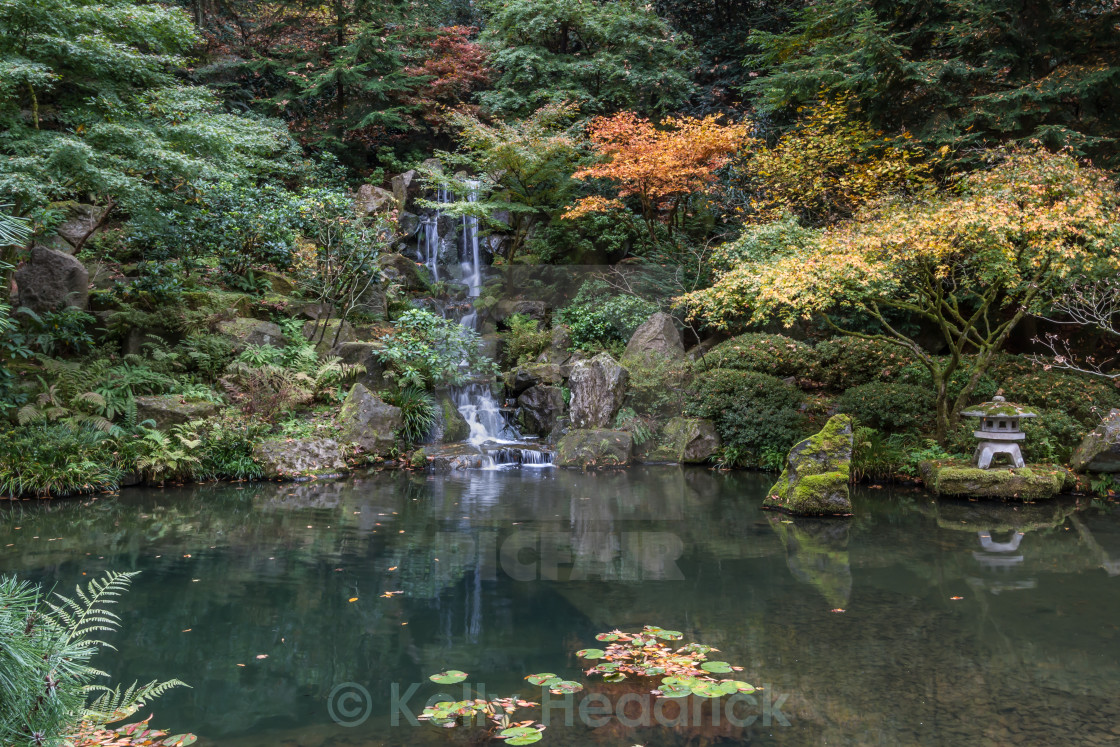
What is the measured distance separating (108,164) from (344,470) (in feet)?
18.7

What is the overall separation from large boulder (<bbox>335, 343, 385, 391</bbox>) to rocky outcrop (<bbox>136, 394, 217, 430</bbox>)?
3.13m

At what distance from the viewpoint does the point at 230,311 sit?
13039mm

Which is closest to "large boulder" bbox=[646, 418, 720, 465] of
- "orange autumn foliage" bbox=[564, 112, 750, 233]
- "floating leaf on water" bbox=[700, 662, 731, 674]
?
"orange autumn foliage" bbox=[564, 112, 750, 233]

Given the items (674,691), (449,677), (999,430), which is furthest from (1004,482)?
(449,677)

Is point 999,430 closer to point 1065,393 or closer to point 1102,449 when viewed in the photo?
point 1102,449

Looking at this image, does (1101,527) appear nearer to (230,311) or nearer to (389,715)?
(389,715)

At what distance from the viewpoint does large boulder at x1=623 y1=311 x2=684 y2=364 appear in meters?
13.7

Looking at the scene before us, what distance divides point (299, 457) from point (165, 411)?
2.09 m

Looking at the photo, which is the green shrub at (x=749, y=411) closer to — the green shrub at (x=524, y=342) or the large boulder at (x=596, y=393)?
the large boulder at (x=596, y=393)

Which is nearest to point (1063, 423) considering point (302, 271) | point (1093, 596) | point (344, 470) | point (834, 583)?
point (1093, 596)

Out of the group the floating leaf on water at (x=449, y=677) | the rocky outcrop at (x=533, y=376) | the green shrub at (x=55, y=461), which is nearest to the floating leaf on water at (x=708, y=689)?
the floating leaf on water at (x=449, y=677)

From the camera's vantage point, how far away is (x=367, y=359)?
13.3 metres

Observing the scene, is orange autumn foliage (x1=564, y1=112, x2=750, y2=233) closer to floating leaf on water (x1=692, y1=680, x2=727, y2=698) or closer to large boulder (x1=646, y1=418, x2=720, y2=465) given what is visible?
large boulder (x1=646, y1=418, x2=720, y2=465)

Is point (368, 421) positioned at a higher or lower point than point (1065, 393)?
lower
